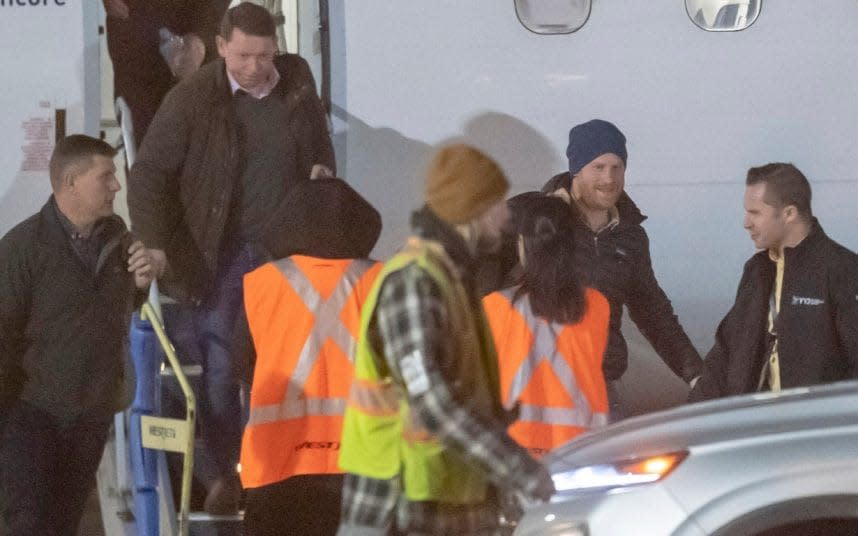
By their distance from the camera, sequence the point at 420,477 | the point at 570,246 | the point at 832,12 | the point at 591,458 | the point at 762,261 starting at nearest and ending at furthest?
the point at 420,477 < the point at 591,458 < the point at 570,246 < the point at 762,261 < the point at 832,12

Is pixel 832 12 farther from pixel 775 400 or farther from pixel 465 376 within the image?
pixel 465 376

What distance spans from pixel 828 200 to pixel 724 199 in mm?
448

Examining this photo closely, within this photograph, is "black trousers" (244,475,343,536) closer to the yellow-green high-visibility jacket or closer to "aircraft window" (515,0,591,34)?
the yellow-green high-visibility jacket

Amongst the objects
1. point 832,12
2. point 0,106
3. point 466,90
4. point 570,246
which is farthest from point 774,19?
point 0,106

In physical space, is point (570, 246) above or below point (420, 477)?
above

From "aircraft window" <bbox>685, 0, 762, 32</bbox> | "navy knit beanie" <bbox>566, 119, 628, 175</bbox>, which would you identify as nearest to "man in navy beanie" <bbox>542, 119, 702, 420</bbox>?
"navy knit beanie" <bbox>566, 119, 628, 175</bbox>

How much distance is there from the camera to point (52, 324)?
223 inches

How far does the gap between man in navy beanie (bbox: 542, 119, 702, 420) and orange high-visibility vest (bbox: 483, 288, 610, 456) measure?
2.91 feet

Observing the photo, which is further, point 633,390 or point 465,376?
point 633,390

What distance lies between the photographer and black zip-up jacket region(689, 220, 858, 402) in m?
A: 5.46

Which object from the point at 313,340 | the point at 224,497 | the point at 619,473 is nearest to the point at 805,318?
the point at 619,473

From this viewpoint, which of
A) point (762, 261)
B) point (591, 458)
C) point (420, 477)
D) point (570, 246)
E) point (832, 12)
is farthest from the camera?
point (832, 12)

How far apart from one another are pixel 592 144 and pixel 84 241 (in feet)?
6.44

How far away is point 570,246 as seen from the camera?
17.1 ft
